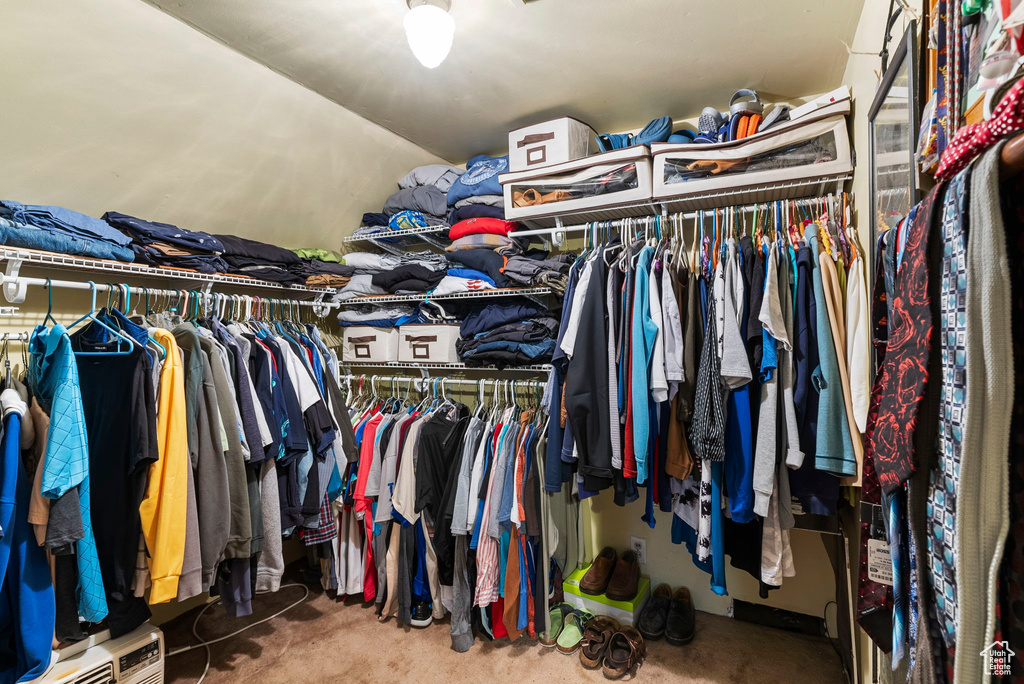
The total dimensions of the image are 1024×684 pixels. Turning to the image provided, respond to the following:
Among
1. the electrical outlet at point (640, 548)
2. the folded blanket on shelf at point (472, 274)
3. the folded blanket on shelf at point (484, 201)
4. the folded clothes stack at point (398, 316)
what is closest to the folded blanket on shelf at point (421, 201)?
the folded blanket on shelf at point (484, 201)

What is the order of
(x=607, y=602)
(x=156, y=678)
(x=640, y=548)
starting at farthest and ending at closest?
(x=640, y=548), (x=607, y=602), (x=156, y=678)

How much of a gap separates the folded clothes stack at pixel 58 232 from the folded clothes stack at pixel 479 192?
1.38 meters

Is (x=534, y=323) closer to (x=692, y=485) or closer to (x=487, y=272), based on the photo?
(x=487, y=272)

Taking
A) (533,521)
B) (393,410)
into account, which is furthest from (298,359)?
(533,521)

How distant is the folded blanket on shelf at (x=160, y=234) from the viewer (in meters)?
1.88

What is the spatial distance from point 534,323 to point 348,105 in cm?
127

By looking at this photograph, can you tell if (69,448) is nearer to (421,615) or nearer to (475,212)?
(421,615)

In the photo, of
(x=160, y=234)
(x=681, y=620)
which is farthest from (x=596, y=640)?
(x=160, y=234)

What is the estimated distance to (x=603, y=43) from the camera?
66.3 inches

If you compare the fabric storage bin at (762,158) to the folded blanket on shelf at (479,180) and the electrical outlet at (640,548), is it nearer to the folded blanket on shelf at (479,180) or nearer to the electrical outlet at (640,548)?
the folded blanket on shelf at (479,180)

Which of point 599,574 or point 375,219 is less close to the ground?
point 375,219

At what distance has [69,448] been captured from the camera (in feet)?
4.57

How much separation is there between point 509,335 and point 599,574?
1.18m

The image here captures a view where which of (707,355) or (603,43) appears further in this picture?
(603,43)
